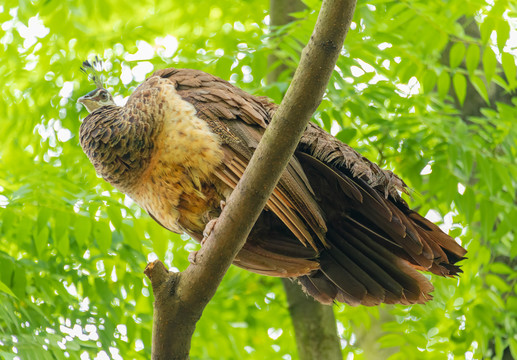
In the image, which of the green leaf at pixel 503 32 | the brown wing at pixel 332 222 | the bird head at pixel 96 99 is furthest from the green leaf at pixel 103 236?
the green leaf at pixel 503 32

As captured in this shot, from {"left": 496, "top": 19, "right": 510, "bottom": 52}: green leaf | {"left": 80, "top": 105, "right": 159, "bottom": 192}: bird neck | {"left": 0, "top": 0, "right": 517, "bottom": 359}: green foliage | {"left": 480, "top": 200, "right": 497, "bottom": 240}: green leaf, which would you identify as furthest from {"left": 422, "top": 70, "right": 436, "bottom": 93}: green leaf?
{"left": 80, "top": 105, "right": 159, "bottom": 192}: bird neck

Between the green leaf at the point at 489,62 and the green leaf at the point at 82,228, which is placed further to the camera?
the green leaf at the point at 489,62

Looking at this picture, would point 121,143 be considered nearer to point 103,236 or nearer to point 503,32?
point 103,236

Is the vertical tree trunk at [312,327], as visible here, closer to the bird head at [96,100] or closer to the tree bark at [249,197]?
the bird head at [96,100]

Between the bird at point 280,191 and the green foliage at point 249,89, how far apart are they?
24.4 inches

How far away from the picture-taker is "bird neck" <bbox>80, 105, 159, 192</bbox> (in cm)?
275

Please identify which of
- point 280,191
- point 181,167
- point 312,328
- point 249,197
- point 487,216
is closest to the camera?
point 249,197

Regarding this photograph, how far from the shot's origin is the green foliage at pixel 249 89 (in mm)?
3359

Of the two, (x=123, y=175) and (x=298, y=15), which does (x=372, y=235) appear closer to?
(x=123, y=175)

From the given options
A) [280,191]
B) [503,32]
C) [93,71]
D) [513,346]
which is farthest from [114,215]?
[513,346]

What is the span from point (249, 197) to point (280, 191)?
488mm

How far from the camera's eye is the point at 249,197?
2018mm

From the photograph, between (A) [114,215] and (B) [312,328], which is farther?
(B) [312,328]

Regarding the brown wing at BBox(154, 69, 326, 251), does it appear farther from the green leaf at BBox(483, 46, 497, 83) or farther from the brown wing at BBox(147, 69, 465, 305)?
the green leaf at BBox(483, 46, 497, 83)
